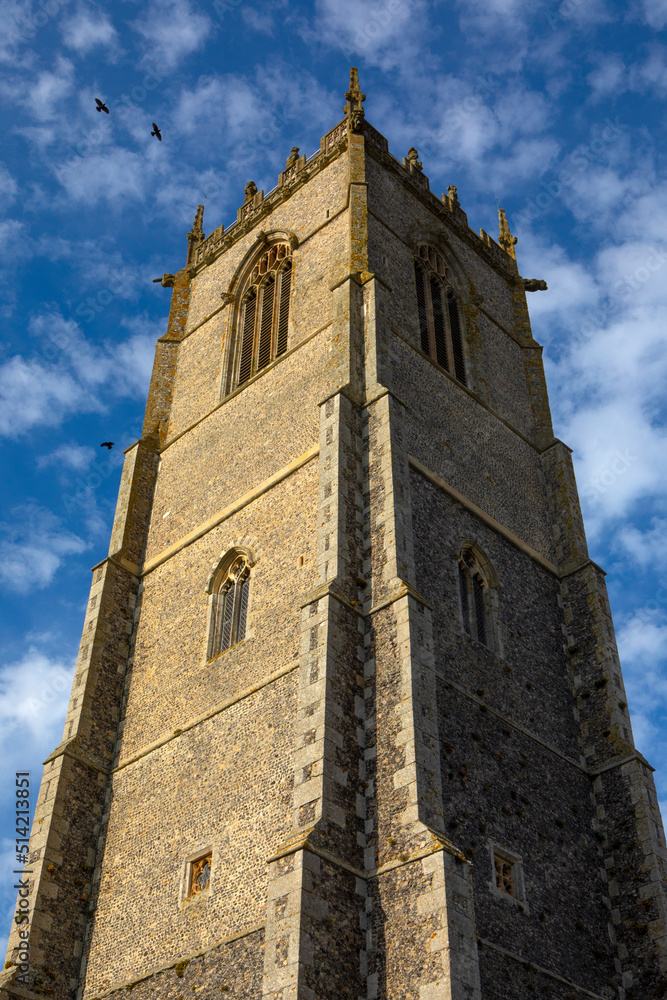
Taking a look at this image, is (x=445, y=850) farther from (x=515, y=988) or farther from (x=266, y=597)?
(x=266, y=597)

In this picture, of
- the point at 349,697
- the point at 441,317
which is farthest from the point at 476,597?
the point at 441,317

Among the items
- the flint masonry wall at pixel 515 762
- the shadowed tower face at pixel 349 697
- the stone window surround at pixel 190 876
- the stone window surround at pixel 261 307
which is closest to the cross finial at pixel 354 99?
the shadowed tower face at pixel 349 697

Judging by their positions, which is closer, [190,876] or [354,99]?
[190,876]

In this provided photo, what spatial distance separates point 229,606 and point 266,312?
8428mm

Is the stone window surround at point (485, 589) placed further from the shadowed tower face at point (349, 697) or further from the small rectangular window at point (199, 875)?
the small rectangular window at point (199, 875)

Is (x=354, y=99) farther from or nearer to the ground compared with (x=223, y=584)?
farther from the ground

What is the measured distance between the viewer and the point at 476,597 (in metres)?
17.9

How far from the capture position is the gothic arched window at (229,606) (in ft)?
58.4

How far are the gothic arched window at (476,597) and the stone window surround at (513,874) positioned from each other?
3.52 meters

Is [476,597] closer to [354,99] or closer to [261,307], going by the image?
[261,307]

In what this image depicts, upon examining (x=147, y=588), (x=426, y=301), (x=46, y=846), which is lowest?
(x=46, y=846)

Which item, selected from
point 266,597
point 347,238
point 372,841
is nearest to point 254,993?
point 372,841

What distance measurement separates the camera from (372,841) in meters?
13.3

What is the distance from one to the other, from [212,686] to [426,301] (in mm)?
10699
